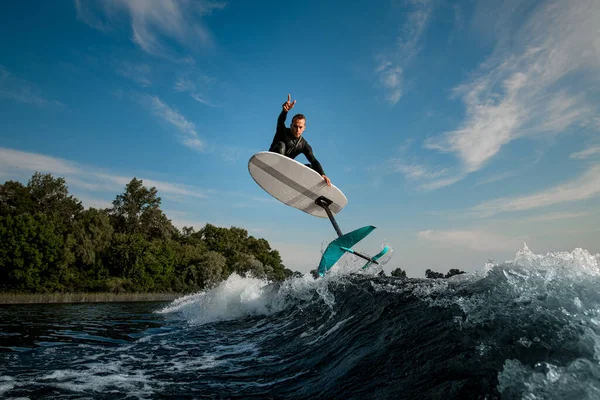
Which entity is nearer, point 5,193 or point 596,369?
point 596,369

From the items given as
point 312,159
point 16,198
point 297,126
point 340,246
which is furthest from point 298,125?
point 16,198

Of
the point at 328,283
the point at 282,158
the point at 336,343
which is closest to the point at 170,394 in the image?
the point at 336,343

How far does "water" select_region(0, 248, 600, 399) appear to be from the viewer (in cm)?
244

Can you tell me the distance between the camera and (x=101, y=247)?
1807 inches

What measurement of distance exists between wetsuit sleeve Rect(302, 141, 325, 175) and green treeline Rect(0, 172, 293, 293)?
1249 cm

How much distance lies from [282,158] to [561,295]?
237 inches

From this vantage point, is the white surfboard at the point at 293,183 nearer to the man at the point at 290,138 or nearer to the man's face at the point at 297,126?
the man at the point at 290,138

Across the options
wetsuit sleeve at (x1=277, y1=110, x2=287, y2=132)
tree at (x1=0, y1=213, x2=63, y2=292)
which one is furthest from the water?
tree at (x1=0, y1=213, x2=63, y2=292)

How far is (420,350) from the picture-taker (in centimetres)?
322

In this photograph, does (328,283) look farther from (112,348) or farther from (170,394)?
(170,394)

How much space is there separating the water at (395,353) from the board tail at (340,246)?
179 cm

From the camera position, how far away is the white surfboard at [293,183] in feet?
27.4

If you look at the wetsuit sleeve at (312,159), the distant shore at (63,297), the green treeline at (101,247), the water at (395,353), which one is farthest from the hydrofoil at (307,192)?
the distant shore at (63,297)

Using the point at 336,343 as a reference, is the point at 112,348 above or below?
below
